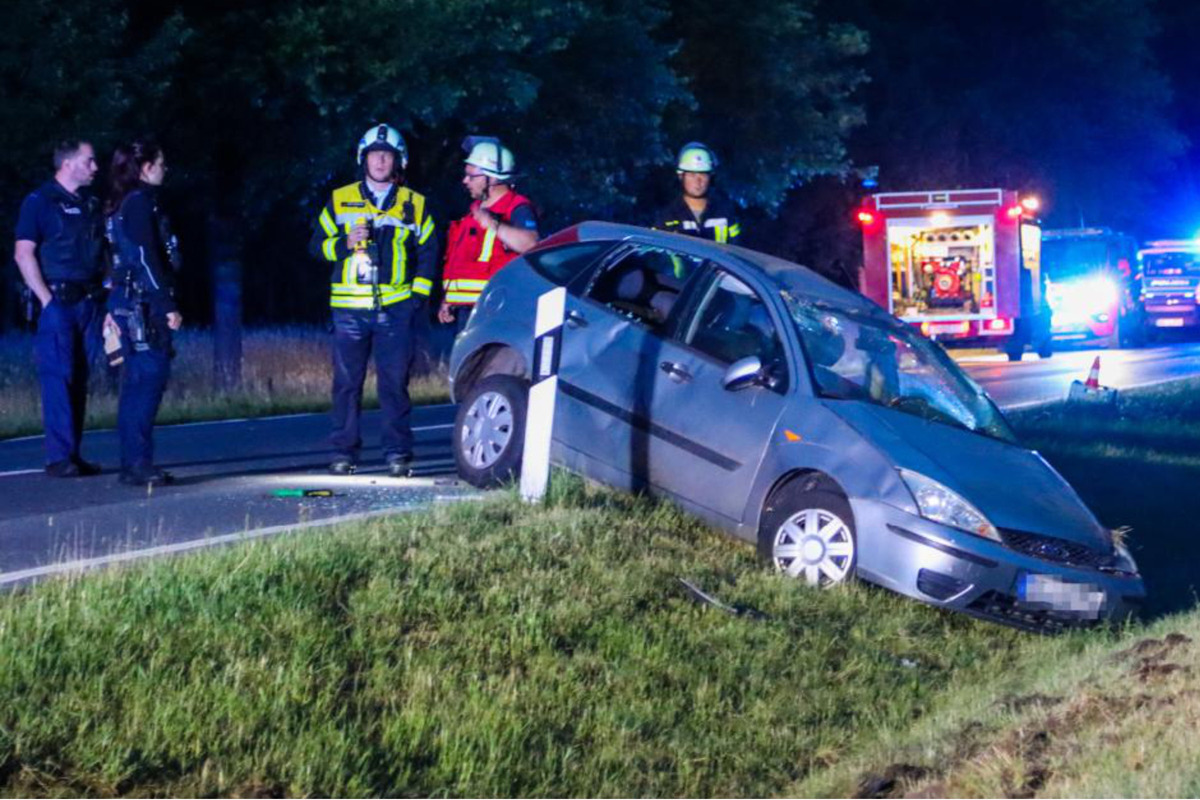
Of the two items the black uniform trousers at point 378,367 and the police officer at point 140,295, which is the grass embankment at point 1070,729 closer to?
the black uniform trousers at point 378,367

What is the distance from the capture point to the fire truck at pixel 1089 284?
143ft

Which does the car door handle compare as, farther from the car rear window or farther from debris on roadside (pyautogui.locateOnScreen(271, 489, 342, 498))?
debris on roadside (pyautogui.locateOnScreen(271, 489, 342, 498))

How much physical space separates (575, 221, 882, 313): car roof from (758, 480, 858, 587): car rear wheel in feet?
4.26

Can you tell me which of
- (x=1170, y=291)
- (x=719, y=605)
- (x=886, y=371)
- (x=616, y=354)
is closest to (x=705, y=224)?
(x=616, y=354)

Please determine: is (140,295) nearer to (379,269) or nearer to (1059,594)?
(379,269)

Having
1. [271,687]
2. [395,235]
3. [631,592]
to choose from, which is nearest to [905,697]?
[631,592]

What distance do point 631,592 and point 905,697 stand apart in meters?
1.14

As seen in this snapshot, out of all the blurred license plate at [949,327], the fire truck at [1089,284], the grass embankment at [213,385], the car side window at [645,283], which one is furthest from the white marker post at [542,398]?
the fire truck at [1089,284]

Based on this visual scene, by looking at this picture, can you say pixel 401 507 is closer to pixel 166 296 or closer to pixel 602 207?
pixel 166 296

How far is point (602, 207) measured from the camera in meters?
27.4

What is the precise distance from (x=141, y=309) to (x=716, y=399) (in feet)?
11.5

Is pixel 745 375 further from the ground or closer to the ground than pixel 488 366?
further from the ground

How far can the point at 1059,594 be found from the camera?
9.45m

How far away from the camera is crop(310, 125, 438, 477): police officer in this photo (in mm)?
12211
